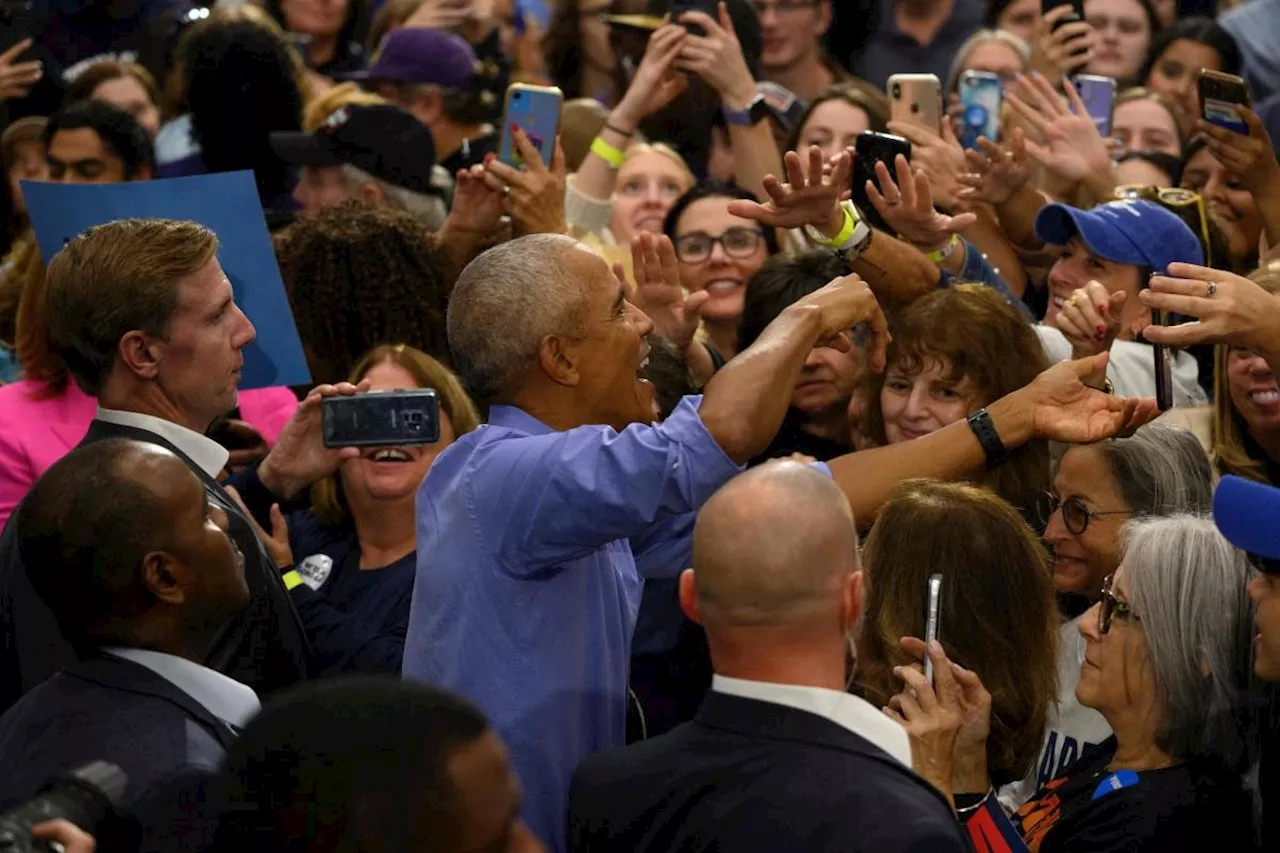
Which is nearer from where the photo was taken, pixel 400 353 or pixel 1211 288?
pixel 1211 288

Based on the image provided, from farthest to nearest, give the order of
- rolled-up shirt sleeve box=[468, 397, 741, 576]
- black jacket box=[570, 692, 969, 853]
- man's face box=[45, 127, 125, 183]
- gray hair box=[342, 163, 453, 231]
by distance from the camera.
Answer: man's face box=[45, 127, 125, 183], gray hair box=[342, 163, 453, 231], rolled-up shirt sleeve box=[468, 397, 741, 576], black jacket box=[570, 692, 969, 853]

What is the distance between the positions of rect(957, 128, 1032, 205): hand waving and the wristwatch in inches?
38.0

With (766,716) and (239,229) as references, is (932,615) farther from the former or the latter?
(239,229)

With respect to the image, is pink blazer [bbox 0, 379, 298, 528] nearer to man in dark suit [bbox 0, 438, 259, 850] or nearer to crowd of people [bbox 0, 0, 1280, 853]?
crowd of people [bbox 0, 0, 1280, 853]

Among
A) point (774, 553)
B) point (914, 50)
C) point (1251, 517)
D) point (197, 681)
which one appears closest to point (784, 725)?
point (774, 553)

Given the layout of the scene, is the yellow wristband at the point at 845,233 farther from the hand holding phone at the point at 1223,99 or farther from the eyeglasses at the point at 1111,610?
the hand holding phone at the point at 1223,99

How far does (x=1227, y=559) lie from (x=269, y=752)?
1.93 m

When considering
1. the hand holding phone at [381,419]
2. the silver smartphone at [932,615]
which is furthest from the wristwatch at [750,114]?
the silver smartphone at [932,615]

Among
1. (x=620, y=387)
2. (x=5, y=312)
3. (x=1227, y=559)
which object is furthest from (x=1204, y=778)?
(x=5, y=312)

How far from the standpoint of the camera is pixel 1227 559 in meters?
3.33

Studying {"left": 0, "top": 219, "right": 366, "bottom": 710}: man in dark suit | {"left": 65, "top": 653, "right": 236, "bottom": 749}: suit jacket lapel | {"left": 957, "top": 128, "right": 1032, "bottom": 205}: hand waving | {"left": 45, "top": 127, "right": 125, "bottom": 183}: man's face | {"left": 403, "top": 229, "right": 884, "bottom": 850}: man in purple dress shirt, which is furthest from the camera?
{"left": 45, "top": 127, "right": 125, "bottom": 183}: man's face

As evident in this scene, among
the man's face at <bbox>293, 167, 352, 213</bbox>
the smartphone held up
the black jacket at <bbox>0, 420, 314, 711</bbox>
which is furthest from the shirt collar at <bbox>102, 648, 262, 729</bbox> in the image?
the man's face at <bbox>293, 167, 352, 213</bbox>

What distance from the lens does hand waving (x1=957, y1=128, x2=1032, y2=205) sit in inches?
199

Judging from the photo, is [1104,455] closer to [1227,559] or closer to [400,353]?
[1227,559]
